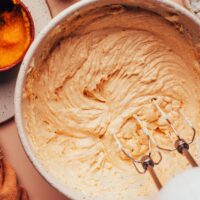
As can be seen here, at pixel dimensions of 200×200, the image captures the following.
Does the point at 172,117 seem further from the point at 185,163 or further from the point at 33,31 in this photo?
the point at 33,31

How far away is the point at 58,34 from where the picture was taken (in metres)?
0.91

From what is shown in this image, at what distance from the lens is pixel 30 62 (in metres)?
0.84

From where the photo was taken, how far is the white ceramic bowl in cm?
83

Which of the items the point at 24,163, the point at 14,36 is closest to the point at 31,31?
the point at 14,36

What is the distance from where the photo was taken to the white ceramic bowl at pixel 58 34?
0.83m

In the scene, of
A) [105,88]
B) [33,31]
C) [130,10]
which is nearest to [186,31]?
[130,10]

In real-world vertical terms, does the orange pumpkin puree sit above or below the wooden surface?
above

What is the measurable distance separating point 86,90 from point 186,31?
0.29 metres

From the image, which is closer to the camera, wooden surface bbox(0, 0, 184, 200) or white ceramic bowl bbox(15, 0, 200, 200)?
white ceramic bowl bbox(15, 0, 200, 200)

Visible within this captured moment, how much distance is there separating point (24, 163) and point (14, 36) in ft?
1.09

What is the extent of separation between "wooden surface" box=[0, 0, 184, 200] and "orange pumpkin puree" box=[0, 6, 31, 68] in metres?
0.11

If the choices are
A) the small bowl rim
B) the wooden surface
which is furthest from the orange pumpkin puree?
the wooden surface

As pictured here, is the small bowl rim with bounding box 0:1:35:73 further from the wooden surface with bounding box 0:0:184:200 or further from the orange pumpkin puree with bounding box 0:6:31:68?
the wooden surface with bounding box 0:0:184:200

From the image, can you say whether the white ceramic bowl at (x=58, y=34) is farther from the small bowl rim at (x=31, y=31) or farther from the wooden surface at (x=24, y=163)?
the wooden surface at (x=24, y=163)
